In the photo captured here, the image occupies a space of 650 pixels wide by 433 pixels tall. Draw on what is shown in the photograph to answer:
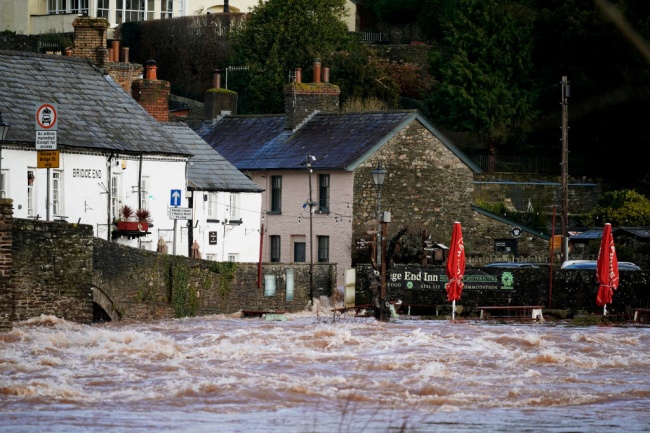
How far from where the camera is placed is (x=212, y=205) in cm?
5691

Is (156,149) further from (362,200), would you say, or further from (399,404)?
(399,404)

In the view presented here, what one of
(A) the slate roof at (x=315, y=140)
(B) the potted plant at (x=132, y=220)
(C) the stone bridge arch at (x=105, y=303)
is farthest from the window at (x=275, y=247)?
(C) the stone bridge arch at (x=105, y=303)

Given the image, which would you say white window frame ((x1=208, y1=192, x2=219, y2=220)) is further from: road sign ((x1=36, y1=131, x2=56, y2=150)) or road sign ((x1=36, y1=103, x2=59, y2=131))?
road sign ((x1=36, y1=103, x2=59, y2=131))

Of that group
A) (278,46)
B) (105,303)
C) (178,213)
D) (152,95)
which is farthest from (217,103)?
(105,303)

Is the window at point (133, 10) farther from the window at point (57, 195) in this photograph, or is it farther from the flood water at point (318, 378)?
the flood water at point (318, 378)

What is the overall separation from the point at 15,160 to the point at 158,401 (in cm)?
2117

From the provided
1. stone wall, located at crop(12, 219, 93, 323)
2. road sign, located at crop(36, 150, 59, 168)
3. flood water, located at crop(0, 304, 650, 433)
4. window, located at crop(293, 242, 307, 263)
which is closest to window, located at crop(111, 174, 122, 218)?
flood water, located at crop(0, 304, 650, 433)

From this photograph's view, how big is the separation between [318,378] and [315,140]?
3421cm

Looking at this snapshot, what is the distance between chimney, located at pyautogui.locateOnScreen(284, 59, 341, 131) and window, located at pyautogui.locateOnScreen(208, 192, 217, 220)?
392 inches

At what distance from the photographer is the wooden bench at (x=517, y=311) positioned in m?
50.8

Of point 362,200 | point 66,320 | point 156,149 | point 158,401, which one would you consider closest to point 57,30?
point 362,200

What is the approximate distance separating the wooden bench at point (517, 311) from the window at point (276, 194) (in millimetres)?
13836

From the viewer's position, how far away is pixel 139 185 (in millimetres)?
51062

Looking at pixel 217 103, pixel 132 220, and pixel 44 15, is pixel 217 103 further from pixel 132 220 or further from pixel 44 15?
pixel 44 15
